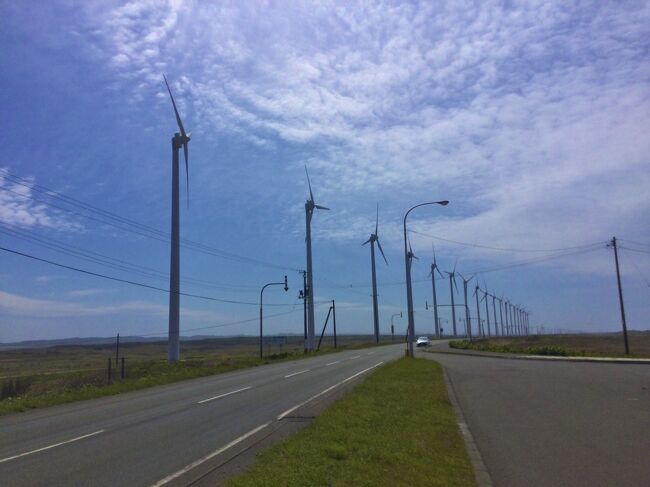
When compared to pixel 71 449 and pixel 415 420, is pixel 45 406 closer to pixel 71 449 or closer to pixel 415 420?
pixel 71 449

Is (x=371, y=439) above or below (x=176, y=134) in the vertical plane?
below

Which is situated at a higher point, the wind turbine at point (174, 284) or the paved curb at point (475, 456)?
the wind turbine at point (174, 284)

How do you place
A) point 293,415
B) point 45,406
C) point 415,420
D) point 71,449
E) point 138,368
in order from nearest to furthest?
point 71,449 → point 415,420 → point 293,415 → point 45,406 → point 138,368

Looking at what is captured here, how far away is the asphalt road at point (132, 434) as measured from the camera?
7.97 m

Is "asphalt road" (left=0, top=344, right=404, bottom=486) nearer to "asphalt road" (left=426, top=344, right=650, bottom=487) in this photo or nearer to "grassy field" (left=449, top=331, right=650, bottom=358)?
"asphalt road" (left=426, top=344, right=650, bottom=487)

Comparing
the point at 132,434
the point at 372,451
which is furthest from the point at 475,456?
the point at 132,434

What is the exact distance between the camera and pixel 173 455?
9016 mm

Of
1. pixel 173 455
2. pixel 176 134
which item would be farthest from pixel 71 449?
pixel 176 134

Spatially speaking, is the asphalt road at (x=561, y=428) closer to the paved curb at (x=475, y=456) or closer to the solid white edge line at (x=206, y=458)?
the paved curb at (x=475, y=456)

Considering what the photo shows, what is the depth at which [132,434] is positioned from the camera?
1122 centimetres

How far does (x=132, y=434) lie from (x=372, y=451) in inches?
226

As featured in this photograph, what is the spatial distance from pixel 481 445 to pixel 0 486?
744cm

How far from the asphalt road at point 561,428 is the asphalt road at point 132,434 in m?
4.75

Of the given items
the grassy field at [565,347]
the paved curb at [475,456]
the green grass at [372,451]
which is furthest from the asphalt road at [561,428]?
the grassy field at [565,347]
